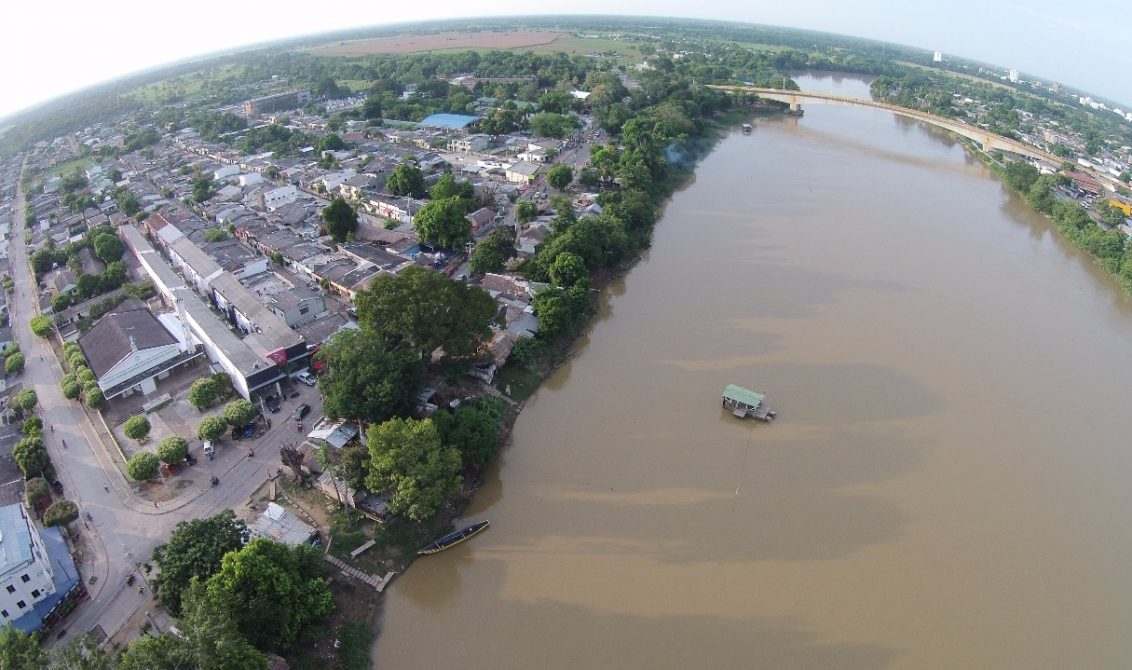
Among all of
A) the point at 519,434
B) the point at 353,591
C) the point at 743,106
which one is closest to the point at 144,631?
the point at 353,591

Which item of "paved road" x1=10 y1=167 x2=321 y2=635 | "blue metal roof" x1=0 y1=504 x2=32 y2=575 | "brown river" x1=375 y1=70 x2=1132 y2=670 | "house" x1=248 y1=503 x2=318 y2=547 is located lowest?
"brown river" x1=375 y1=70 x2=1132 y2=670

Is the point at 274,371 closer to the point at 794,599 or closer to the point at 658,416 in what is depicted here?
the point at 658,416

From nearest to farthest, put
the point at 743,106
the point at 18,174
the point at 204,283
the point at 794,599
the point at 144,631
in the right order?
the point at 144,631 → the point at 794,599 → the point at 204,283 → the point at 18,174 → the point at 743,106

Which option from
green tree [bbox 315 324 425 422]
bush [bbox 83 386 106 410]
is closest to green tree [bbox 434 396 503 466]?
green tree [bbox 315 324 425 422]

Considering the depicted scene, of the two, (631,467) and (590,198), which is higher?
(590,198)

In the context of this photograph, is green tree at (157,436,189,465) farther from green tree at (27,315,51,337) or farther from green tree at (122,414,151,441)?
green tree at (27,315,51,337)

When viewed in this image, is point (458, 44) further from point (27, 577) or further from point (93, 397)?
point (27, 577)

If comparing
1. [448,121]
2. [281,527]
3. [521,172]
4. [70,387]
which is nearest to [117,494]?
[281,527]
